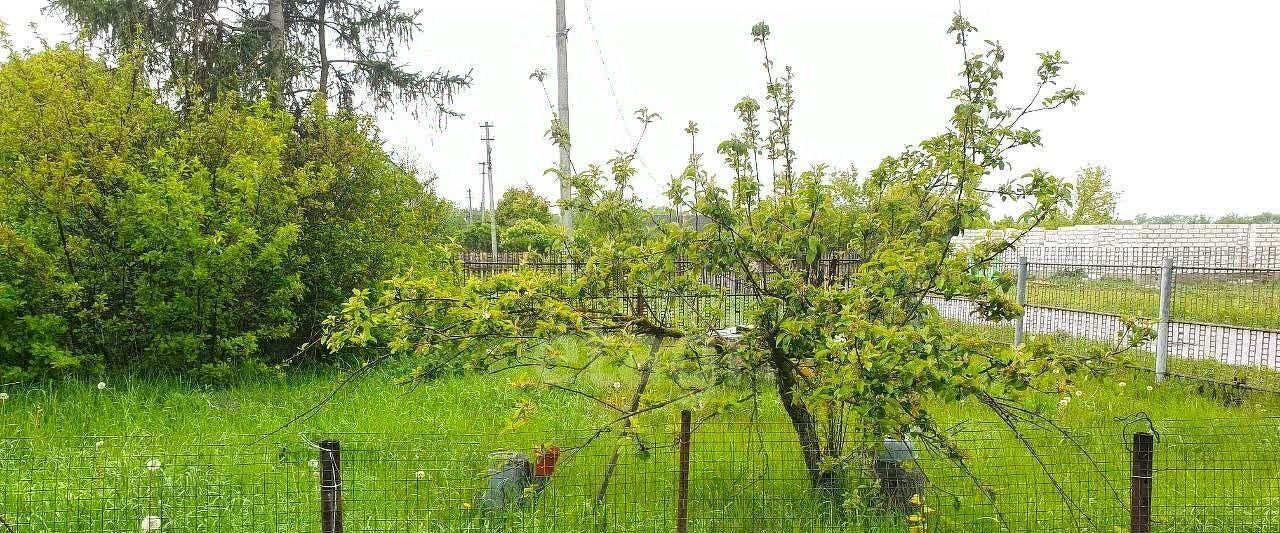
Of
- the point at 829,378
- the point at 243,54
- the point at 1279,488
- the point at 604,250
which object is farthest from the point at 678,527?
the point at 243,54

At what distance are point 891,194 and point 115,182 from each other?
658 cm

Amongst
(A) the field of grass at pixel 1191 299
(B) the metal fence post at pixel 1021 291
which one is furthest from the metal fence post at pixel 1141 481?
(B) the metal fence post at pixel 1021 291

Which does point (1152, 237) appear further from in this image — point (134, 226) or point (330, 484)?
point (330, 484)

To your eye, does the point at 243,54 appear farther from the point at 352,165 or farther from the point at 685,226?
the point at 685,226

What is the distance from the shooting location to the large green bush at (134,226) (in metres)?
7.06

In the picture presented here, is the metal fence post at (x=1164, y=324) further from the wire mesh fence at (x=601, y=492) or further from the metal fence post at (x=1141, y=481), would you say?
the metal fence post at (x=1141, y=481)

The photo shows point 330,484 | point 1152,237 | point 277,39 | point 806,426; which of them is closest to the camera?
point 330,484

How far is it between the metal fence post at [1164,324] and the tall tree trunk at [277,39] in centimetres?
1169

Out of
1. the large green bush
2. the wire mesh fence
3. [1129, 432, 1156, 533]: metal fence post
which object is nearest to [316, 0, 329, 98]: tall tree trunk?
the large green bush

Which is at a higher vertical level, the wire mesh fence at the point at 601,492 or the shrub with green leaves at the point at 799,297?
the shrub with green leaves at the point at 799,297

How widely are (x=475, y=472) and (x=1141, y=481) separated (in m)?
3.38

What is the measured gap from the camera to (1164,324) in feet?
29.4

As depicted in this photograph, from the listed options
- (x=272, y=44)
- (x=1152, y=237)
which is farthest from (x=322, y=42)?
(x=1152, y=237)

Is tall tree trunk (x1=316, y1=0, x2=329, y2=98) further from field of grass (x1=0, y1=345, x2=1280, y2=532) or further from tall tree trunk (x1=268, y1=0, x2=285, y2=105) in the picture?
field of grass (x1=0, y1=345, x2=1280, y2=532)
